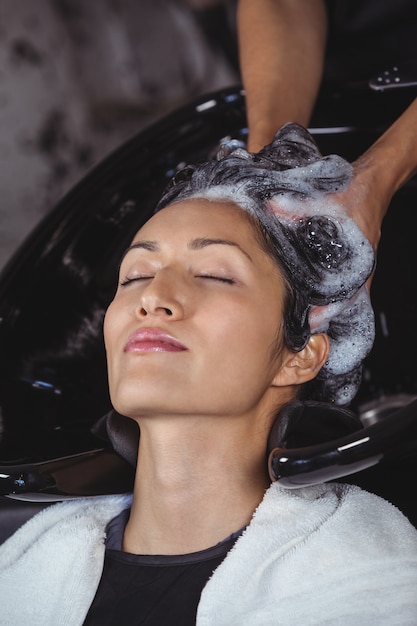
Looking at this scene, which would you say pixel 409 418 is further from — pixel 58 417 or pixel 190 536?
pixel 58 417

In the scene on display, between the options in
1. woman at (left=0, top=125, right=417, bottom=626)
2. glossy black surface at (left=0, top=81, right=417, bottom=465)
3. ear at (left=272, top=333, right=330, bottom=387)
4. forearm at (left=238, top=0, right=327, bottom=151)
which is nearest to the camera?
woman at (left=0, top=125, right=417, bottom=626)

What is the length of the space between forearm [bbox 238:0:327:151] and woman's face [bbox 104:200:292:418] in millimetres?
359

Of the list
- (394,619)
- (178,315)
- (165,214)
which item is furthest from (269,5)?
(394,619)

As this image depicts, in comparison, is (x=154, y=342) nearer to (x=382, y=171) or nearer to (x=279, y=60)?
(x=382, y=171)

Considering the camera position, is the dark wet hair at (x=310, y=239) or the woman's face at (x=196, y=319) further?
the dark wet hair at (x=310, y=239)

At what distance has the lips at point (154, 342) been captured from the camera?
108 centimetres

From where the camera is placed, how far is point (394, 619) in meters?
0.96

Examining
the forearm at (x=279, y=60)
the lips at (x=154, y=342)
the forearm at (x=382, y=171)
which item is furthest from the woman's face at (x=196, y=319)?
the forearm at (x=279, y=60)

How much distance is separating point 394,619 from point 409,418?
0.72 ft

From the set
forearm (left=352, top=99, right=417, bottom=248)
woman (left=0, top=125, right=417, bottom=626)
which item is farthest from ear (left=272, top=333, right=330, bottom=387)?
forearm (left=352, top=99, right=417, bottom=248)

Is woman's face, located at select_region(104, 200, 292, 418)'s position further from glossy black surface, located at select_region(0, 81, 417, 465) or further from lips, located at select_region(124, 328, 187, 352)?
glossy black surface, located at select_region(0, 81, 417, 465)

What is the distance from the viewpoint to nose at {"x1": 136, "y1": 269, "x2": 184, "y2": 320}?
109cm

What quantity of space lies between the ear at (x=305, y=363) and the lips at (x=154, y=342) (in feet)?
0.58

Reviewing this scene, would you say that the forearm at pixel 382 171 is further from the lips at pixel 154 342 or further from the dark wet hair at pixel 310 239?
the lips at pixel 154 342
